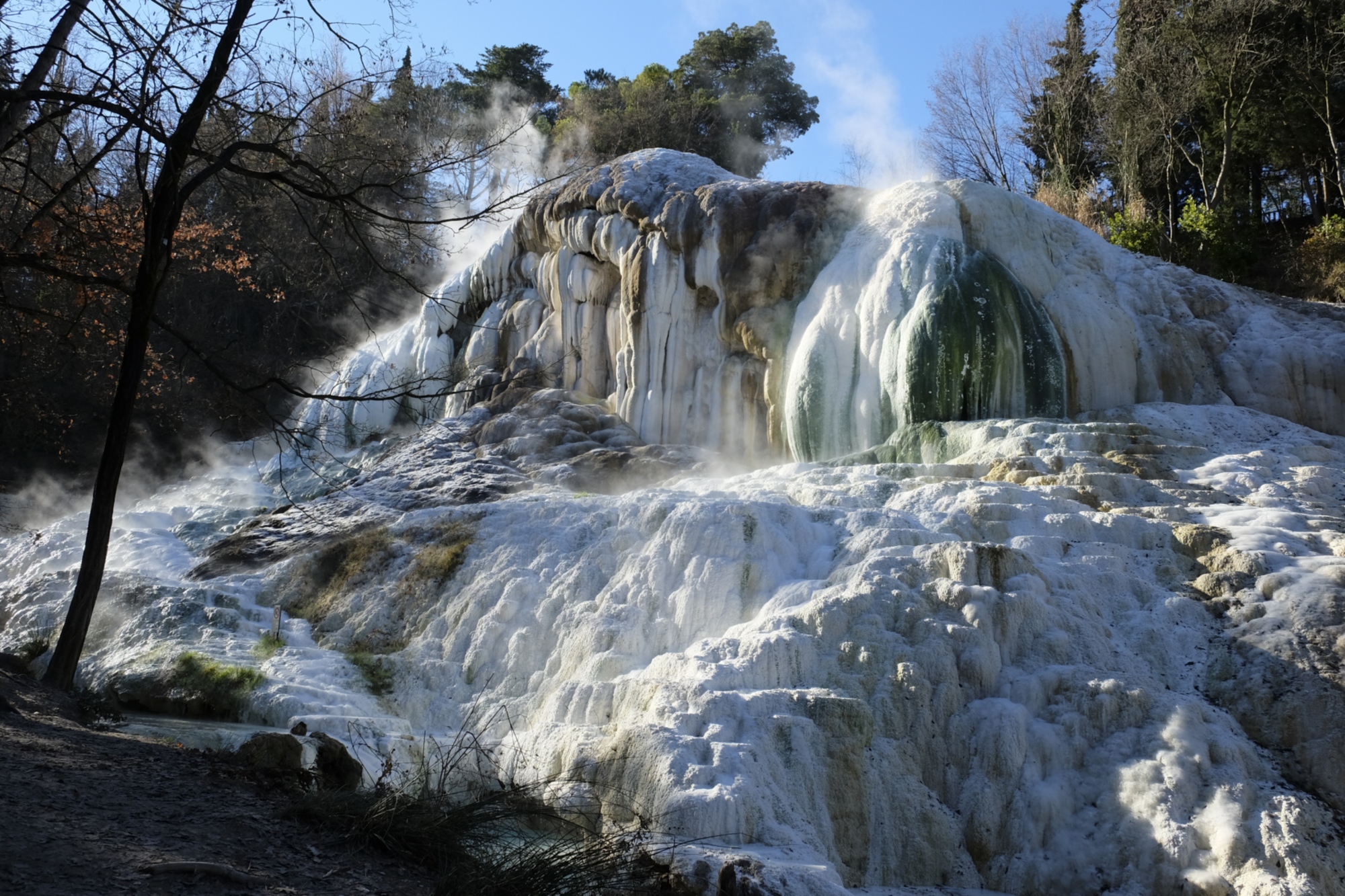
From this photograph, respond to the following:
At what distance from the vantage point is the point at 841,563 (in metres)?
7.48

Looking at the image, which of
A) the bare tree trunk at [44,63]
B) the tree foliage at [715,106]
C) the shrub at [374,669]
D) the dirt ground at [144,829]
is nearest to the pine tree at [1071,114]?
the tree foliage at [715,106]

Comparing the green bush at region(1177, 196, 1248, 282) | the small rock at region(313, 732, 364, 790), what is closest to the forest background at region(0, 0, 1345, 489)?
the green bush at region(1177, 196, 1248, 282)

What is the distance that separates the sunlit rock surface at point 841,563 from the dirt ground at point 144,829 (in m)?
1.53

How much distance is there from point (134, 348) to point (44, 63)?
5.30 feet

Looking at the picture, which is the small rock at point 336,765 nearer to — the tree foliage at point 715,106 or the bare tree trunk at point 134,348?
the bare tree trunk at point 134,348

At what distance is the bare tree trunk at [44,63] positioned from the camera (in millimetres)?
5652

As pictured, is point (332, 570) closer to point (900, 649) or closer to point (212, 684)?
point (212, 684)

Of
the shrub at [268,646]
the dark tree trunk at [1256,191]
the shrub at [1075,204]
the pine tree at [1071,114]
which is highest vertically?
the pine tree at [1071,114]

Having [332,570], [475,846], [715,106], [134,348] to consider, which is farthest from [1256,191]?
[475,846]

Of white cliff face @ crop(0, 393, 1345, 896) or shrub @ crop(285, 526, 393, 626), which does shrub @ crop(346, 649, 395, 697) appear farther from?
shrub @ crop(285, 526, 393, 626)

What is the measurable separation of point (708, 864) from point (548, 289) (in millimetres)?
13647

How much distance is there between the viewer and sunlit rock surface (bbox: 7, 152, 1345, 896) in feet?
17.7

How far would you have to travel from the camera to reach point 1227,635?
6281mm

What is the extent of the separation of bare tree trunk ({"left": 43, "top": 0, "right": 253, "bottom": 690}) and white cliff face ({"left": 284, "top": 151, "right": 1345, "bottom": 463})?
156 inches
